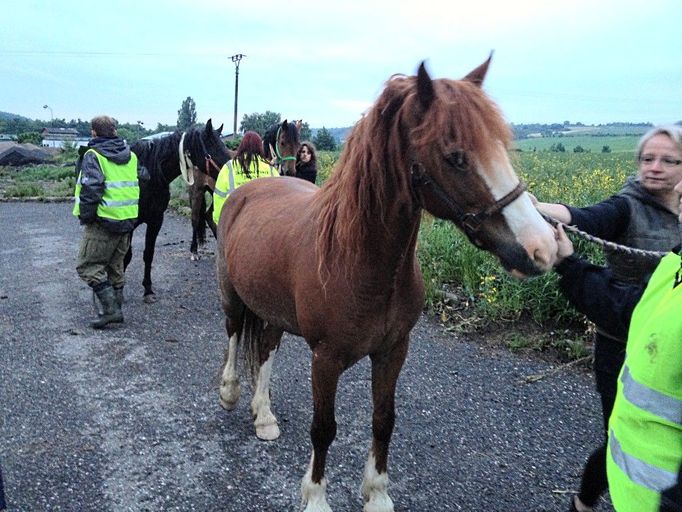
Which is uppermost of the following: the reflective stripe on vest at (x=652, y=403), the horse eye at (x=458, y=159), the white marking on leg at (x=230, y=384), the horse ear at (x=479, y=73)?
the horse ear at (x=479, y=73)

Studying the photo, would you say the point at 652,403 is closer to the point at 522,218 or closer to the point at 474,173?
the point at 522,218

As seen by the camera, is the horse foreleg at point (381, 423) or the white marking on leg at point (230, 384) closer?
the horse foreleg at point (381, 423)

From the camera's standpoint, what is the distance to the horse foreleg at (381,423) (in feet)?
8.58

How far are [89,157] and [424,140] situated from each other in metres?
4.46

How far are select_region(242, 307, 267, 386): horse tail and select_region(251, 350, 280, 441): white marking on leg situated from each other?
6 centimetres

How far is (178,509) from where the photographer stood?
273cm

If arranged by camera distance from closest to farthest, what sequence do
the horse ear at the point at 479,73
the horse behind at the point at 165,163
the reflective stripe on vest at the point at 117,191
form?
the horse ear at the point at 479,73 < the reflective stripe on vest at the point at 117,191 < the horse behind at the point at 165,163

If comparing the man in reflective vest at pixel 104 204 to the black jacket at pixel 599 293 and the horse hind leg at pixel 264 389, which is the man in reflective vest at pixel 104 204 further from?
the black jacket at pixel 599 293

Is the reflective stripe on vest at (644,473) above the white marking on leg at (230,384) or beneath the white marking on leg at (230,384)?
above

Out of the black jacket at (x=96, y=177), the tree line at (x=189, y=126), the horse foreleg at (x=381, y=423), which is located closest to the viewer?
the horse foreleg at (x=381, y=423)

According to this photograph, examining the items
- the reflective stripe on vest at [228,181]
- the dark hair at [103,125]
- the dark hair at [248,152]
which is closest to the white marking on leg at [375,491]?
the reflective stripe on vest at [228,181]

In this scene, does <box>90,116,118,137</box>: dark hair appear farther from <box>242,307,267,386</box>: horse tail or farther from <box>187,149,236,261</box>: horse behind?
<box>242,307,267,386</box>: horse tail

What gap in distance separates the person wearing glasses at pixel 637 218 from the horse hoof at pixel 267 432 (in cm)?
189

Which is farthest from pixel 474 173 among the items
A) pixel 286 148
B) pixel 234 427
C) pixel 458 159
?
pixel 286 148
